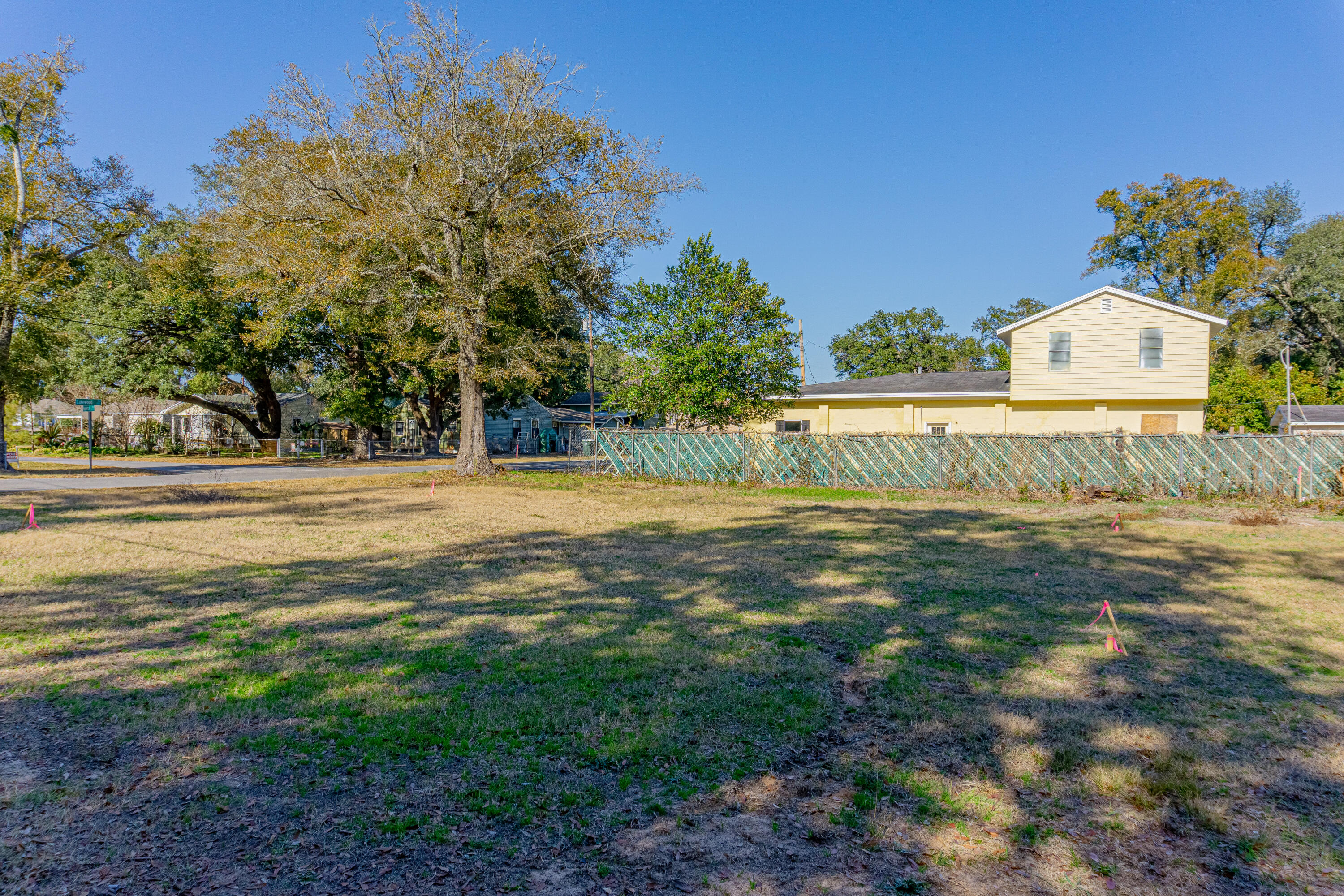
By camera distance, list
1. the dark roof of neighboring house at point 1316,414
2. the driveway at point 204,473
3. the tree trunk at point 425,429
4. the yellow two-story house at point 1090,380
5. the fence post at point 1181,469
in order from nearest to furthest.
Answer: the fence post at point 1181,469 < the driveway at point 204,473 < the yellow two-story house at point 1090,380 < the dark roof of neighboring house at point 1316,414 < the tree trunk at point 425,429

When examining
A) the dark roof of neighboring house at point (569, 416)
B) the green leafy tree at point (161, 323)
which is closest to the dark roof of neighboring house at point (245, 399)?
the green leafy tree at point (161, 323)

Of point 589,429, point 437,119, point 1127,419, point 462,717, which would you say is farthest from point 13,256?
point 1127,419

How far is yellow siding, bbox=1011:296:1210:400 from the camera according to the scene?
21562 millimetres

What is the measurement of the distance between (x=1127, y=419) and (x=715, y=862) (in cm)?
2464

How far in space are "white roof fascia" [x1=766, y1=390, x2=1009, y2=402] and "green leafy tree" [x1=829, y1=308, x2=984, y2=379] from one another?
28.3m

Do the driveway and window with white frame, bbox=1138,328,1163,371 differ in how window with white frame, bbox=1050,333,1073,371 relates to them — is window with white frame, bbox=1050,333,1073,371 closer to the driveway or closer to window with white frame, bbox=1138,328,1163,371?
window with white frame, bbox=1138,328,1163,371

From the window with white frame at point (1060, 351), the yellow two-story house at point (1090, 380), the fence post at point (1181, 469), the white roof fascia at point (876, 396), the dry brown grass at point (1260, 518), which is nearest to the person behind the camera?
the dry brown grass at point (1260, 518)

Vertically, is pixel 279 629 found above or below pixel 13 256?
below

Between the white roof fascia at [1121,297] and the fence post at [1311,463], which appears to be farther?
the white roof fascia at [1121,297]

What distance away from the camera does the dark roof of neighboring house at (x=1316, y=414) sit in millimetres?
24906

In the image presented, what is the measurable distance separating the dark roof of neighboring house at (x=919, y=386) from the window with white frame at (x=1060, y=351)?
5.38ft

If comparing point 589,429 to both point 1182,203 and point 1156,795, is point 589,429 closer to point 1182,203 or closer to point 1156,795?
point 1156,795

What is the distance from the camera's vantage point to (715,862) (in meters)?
2.93

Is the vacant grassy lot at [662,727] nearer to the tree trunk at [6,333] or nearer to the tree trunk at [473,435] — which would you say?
the tree trunk at [473,435]
